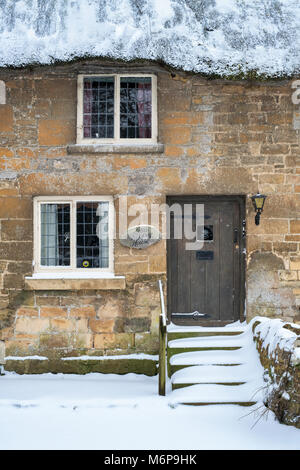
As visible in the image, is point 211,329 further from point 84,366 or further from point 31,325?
point 31,325

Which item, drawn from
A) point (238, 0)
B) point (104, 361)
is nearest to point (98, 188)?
point (104, 361)

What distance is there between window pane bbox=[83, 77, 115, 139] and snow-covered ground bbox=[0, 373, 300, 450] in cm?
376

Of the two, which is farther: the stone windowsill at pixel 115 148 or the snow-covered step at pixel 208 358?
the stone windowsill at pixel 115 148

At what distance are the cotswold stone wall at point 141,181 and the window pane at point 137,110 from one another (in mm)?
223

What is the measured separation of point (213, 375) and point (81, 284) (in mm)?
2346

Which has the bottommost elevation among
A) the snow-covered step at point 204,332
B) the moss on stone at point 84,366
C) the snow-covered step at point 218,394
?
the moss on stone at point 84,366

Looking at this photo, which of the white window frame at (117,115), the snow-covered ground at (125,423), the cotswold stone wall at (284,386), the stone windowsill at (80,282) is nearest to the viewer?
the snow-covered ground at (125,423)

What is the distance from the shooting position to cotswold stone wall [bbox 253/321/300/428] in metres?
4.70

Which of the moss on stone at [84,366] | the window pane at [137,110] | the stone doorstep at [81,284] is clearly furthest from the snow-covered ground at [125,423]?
the window pane at [137,110]

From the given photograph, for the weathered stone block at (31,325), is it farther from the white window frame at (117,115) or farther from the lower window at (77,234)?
the white window frame at (117,115)

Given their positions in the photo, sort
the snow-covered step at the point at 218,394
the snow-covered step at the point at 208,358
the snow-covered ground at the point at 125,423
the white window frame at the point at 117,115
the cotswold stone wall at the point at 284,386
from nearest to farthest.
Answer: the snow-covered ground at the point at 125,423
the cotswold stone wall at the point at 284,386
the snow-covered step at the point at 218,394
the snow-covered step at the point at 208,358
the white window frame at the point at 117,115

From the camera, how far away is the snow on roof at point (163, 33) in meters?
6.29

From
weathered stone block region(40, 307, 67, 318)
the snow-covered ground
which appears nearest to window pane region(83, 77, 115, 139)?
weathered stone block region(40, 307, 67, 318)

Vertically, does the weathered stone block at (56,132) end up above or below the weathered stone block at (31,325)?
above
